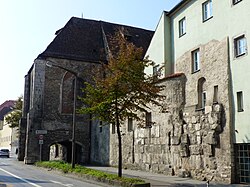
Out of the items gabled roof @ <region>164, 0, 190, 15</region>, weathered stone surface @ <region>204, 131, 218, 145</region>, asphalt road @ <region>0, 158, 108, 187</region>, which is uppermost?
gabled roof @ <region>164, 0, 190, 15</region>

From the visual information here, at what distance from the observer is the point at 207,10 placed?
2139 centimetres

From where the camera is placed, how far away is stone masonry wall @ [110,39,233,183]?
18812 mm

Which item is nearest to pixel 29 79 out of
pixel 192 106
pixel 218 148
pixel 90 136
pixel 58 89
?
pixel 58 89

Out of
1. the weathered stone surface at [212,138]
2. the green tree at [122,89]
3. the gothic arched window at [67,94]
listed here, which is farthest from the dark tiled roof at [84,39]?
the weathered stone surface at [212,138]

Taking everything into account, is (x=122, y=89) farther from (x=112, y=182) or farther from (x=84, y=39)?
(x=84, y=39)

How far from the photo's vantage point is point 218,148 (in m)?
18.9

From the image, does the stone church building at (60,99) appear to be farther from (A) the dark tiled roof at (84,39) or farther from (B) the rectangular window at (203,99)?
(B) the rectangular window at (203,99)

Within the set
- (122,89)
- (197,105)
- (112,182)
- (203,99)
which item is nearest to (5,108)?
(197,105)

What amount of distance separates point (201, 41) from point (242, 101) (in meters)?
5.20

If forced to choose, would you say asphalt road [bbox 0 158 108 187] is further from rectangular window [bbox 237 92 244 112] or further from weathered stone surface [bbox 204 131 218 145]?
rectangular window [bbox 237 92 244 112]

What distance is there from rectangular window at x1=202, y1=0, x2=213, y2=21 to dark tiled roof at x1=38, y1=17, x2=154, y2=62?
21247 millimetres

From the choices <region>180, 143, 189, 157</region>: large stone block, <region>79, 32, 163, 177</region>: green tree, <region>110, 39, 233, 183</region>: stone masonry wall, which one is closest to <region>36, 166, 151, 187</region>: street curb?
<region>79, 32, 163, 177</region>: green tree

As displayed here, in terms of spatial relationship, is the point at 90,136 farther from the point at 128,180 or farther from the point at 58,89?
the point at 128,180

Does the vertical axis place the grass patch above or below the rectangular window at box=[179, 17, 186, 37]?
below
